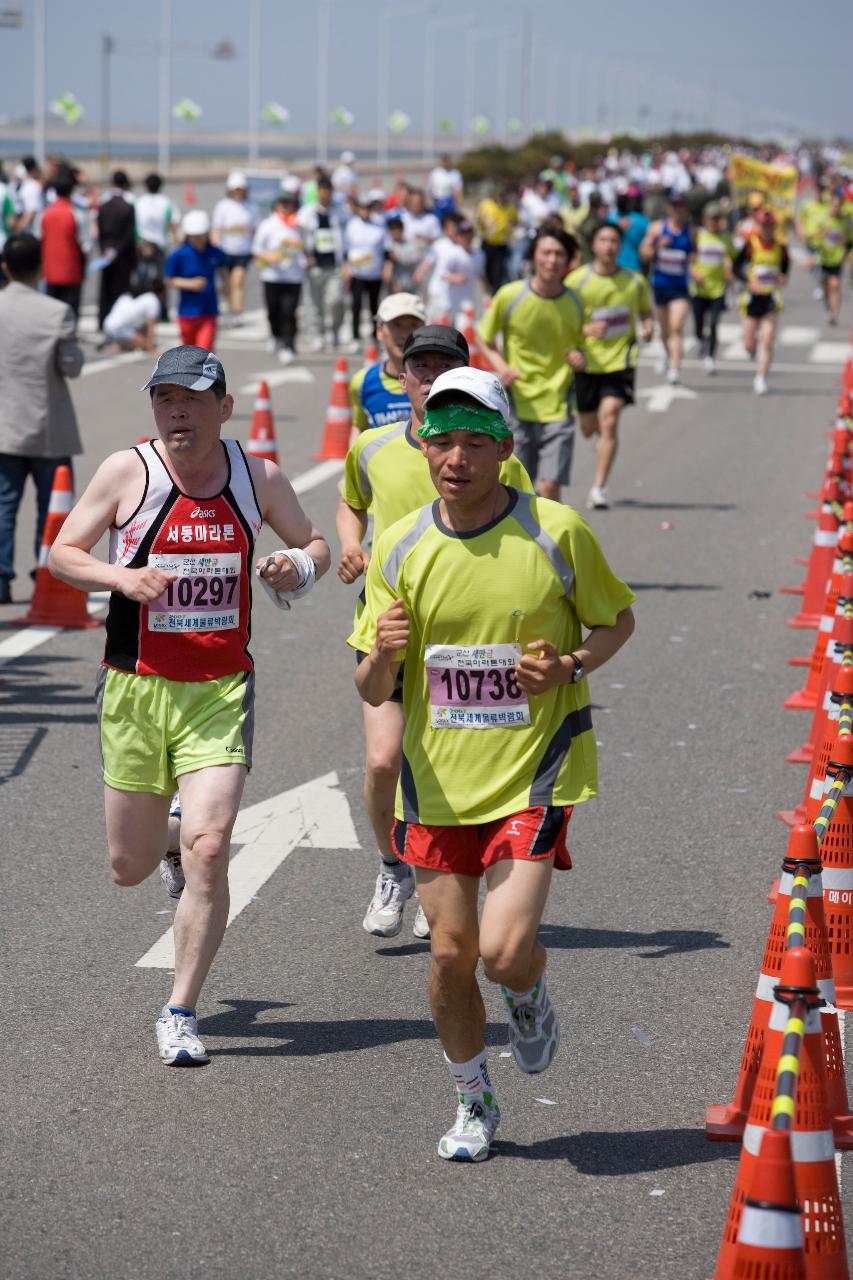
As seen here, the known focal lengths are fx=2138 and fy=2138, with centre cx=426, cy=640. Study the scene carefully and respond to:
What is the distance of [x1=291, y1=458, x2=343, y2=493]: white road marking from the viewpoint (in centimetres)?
1747

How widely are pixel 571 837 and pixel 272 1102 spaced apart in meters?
2.96

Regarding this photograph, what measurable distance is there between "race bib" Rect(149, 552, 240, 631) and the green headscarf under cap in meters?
1.04

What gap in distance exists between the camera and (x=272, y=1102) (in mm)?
5586

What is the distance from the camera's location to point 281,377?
25.6 metres

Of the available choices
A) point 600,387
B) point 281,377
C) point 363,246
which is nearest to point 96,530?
point 600,387

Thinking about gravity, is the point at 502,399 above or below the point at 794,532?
above

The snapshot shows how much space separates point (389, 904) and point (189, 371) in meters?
2.10

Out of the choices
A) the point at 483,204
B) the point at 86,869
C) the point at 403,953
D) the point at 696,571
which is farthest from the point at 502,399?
the point at 483,204

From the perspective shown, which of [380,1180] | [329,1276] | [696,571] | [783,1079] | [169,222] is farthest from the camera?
[169,222]

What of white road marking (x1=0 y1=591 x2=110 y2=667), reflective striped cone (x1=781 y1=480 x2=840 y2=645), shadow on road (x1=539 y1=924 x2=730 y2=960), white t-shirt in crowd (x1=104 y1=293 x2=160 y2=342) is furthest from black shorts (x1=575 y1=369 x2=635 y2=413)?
white t-shirt in crowd (x1=104 y1=293 x2=160 y2=342)

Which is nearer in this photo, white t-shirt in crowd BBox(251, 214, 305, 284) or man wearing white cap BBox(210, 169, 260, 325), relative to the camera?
white t-shirt in crowd BBox(251, 214, 305, 284)

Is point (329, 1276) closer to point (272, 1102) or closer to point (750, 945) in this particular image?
point (272, 1102)

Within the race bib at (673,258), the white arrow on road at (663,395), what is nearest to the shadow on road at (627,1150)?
the white arrow on road at (663,395)

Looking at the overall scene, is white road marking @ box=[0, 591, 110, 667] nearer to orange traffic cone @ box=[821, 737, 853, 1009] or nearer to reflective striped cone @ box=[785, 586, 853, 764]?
reflective striped cone @ box=[785, 586, 853, 764]
